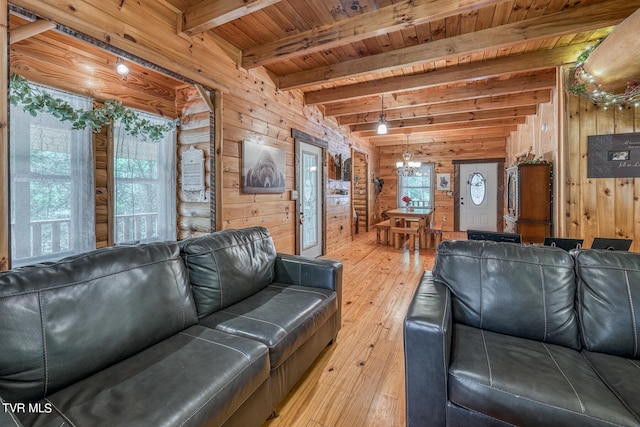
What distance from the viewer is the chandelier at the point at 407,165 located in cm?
654

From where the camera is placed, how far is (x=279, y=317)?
1624 mm

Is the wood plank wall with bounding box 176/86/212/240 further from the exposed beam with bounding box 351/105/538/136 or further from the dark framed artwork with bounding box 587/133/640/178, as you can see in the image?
the exposed beam with bounding box 351/105/538/136

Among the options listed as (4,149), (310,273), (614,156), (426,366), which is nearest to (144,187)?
(4,149)

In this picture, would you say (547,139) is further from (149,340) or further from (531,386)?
(149,340)

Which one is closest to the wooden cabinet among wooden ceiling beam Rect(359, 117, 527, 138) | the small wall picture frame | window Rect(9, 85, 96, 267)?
wooden ceiling beam Rect(359, 117, 527, 138)

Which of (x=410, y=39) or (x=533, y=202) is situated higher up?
(x=410, y=39)

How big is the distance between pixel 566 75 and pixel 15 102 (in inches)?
195

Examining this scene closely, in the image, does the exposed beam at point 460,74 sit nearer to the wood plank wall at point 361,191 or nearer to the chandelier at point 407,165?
the chandelier at point 407,165

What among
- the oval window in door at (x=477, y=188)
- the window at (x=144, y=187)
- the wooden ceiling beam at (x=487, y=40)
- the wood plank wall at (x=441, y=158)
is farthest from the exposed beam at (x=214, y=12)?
the oval window in door at (x=477, y=188)

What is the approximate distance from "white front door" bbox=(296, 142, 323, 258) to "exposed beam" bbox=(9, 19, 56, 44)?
293cm

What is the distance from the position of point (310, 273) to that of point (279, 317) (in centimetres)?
59

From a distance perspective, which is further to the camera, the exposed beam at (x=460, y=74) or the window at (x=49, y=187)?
the exposed beam at (x=460, y=74)

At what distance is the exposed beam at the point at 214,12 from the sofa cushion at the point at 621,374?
282cm

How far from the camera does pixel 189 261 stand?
5.67ft
